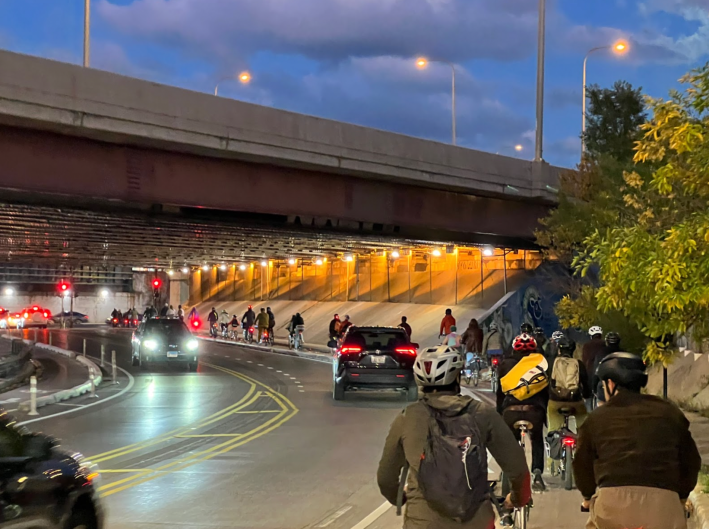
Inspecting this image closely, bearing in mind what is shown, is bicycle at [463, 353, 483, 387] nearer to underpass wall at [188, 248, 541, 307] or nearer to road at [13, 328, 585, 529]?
road at [13, 328, 585, 529]

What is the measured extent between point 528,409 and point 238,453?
16.8 ft

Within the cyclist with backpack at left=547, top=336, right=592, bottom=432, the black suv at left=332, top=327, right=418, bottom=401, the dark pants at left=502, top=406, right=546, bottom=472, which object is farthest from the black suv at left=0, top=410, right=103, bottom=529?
the black suv at left=332, top=327, right=418, bottom=401

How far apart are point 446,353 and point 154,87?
16.8 m

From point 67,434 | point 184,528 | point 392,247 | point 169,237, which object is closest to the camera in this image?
point 184,528

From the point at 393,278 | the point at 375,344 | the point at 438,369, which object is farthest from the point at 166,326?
the point at 438,369

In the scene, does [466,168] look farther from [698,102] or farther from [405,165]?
[698,102]

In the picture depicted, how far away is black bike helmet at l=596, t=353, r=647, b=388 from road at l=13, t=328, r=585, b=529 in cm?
367

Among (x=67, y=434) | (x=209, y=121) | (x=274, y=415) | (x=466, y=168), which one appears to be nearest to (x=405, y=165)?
(x=466, y=168)

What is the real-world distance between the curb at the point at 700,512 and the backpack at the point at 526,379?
5.41 feet

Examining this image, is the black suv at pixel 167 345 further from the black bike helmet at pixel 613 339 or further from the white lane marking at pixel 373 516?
the white lane marking at pixel 373 516

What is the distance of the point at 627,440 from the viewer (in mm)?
4109

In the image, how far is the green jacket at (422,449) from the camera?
3.81 m

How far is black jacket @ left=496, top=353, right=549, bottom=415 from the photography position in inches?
329

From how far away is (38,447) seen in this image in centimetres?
634
